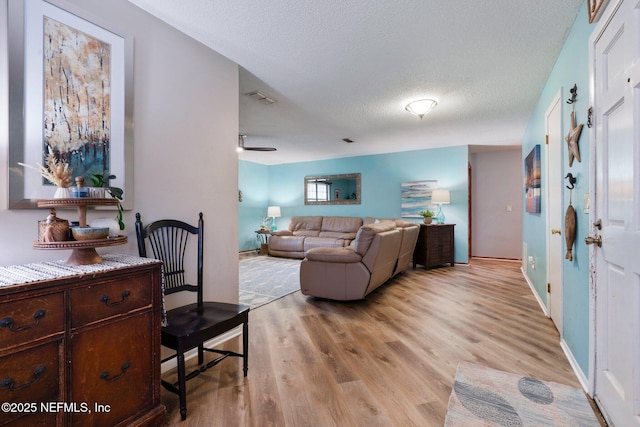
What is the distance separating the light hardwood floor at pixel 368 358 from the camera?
1.59 metres

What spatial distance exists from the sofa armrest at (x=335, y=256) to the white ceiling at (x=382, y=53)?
1812 mm

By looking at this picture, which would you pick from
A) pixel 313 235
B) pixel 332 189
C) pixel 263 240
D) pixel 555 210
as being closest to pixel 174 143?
pixel 555 210

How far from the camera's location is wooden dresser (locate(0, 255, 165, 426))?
99 cm

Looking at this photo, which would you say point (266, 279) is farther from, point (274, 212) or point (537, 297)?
point (537, 297)

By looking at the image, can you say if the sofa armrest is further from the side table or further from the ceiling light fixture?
the side table

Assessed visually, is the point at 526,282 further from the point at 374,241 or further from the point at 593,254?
the point at 593,254

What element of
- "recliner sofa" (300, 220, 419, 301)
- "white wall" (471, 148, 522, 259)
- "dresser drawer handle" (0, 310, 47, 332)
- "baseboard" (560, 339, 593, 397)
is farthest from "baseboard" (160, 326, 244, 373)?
"white wall" (471, 148, 522, 259)

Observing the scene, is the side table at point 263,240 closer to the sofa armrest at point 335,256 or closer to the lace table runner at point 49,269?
the sofa armrest at point 335,256

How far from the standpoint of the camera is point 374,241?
10.9 ft

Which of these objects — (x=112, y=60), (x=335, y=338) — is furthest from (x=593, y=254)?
(x=112, y=60)

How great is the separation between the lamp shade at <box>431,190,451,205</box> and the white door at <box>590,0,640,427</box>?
4122 millimetres

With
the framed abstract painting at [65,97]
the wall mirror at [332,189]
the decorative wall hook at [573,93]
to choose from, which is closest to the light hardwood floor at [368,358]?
the framed abstract painting at [65,97]

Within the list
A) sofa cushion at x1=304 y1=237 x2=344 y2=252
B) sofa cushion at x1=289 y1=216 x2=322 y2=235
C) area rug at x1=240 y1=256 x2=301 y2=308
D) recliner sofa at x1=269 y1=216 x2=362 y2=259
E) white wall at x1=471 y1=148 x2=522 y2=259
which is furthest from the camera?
sofa cushion at x1=289 y1=216 x2=322 y2=235

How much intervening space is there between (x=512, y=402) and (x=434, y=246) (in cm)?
399
